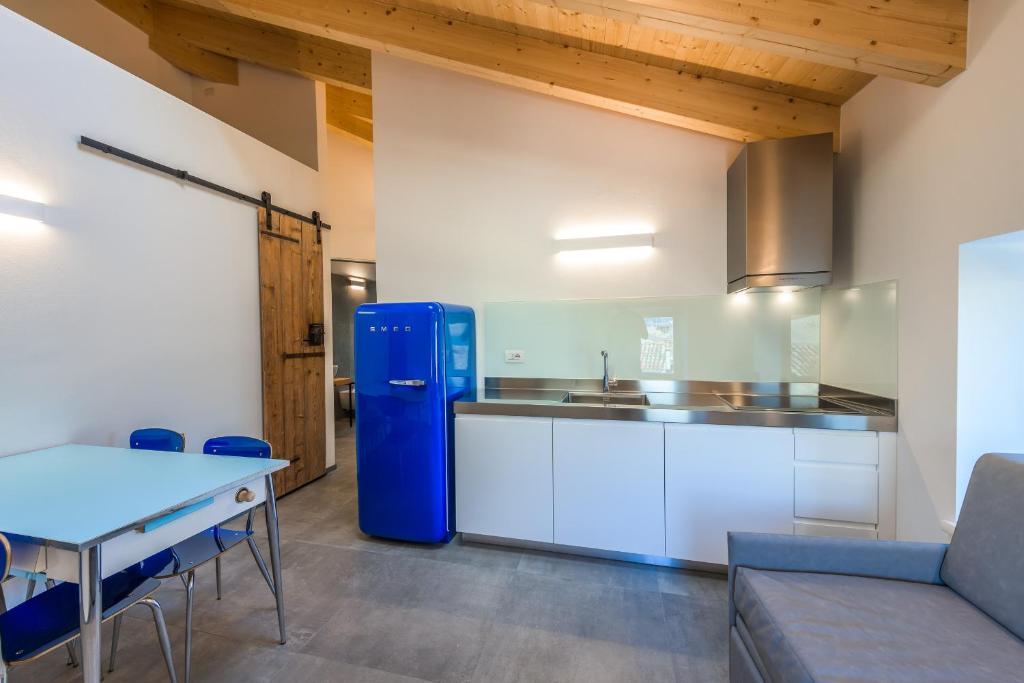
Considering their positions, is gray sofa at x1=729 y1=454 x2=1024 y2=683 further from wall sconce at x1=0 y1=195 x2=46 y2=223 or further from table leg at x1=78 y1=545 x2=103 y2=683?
wall sconce at x1=0 y1=195 x2=46 y2=223

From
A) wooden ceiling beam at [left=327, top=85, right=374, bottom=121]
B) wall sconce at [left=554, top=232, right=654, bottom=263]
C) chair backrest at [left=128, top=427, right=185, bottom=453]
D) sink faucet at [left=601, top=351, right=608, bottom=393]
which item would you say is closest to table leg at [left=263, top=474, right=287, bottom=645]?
chair backrest at [left=128, top=427, right=185, bottom=453]

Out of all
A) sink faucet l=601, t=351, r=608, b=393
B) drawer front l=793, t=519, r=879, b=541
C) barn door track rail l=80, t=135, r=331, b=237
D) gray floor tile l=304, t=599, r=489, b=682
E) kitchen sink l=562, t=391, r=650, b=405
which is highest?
barn door track rail l=80, t=135, r=331, b=237

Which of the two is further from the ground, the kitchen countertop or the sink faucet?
the sink faucet

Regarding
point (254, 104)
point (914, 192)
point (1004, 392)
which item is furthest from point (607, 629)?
point (254, 104)

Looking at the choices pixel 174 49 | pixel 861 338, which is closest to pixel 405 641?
pixel 861 338

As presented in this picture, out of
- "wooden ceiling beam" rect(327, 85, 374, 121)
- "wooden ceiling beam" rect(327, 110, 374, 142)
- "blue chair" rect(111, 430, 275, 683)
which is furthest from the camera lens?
"wooden ceiling beam" rect(327, 110, 374, 142)

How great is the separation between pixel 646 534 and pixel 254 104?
5.13 metres

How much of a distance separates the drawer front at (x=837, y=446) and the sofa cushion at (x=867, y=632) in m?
0.75

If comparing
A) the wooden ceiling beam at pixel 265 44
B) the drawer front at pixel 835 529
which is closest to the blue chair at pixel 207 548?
the drawer front at pixel 835 529

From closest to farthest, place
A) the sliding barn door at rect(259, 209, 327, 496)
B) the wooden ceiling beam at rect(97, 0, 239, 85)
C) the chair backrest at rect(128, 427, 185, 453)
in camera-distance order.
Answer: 1. the chair backrest at rect(128, 427, 185, 453)
2. the sliding barn door at rect(259, 209, 327, 496)
3. the wooden ceiling beam at rect(97, 0, 239, 85)

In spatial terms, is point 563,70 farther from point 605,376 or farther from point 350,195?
point 350,195

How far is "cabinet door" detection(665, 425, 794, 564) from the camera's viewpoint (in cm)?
220

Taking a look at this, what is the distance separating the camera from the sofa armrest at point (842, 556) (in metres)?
1.49

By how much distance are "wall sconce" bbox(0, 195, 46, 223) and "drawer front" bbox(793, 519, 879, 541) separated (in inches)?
157
